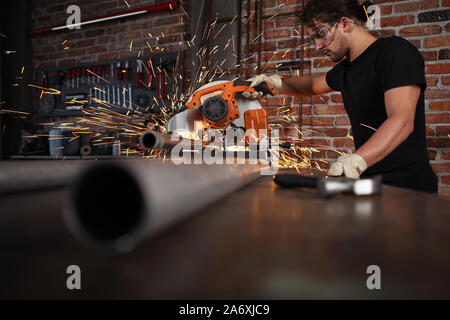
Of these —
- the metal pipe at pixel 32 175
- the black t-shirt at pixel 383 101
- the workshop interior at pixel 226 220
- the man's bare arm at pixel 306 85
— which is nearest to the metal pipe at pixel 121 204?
the workshop interior at pixel 226 220

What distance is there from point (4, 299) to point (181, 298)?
14cm

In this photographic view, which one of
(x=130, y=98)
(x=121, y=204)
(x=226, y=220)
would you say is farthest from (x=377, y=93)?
(x=130, y=98)

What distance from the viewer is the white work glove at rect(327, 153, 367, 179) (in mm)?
963

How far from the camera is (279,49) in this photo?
2408mm

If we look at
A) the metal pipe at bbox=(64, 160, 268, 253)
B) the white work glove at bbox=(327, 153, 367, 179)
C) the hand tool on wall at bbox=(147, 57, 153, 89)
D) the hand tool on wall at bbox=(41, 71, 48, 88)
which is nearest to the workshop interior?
the metal pipe at bbox=(64, 160, 268, 253)

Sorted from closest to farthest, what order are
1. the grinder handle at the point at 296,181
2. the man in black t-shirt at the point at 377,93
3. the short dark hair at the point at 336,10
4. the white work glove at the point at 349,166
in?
the grinder handle at the point at 296,181 < the white work glove at the point at 349,166 < the man in black t-shirt at the point at 377,93 < the short dark hair at the point at 336,10

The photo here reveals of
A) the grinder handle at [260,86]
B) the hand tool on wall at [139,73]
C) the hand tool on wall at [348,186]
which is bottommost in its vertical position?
the hand tool on wall at [348,186]

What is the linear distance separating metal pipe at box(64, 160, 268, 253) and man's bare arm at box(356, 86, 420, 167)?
0.94m

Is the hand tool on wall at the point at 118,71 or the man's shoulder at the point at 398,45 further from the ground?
the hand tool on wall at the point at 118,71

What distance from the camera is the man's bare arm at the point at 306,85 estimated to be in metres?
1.77

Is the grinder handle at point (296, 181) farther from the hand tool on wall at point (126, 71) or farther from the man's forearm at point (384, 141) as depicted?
the hand tool on wall at point (126, 71)

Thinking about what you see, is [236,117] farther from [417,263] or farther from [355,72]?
[417,263]

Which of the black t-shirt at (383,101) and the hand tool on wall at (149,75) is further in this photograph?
the hand tool on wall at (149,75)
